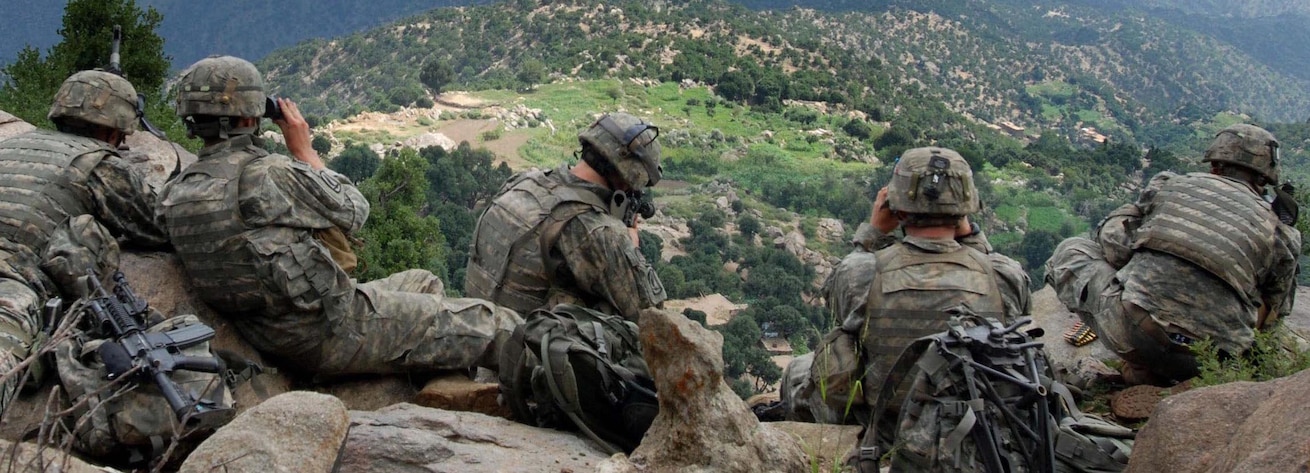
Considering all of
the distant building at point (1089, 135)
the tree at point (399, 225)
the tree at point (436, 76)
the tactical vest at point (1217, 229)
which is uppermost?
the tactical vest at point (1217, 229)

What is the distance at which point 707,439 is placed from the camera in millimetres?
3578

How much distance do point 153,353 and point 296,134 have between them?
1.61 metres

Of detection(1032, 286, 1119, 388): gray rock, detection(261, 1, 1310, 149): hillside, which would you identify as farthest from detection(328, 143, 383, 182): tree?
detection(1032, 286, 1119, 388): gray rock

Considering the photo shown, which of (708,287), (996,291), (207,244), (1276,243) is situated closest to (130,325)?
(207,244)

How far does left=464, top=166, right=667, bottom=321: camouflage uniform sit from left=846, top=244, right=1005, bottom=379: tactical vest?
A: 113cm

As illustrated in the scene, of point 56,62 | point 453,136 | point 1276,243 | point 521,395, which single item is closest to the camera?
point 521,395

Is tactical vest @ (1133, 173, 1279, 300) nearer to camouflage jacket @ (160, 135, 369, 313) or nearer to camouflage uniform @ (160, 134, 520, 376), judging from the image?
camouflage uniform @ (160, 134, 520, 376)

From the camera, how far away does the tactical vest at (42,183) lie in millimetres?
5043

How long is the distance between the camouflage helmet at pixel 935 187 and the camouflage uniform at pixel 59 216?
3.46m

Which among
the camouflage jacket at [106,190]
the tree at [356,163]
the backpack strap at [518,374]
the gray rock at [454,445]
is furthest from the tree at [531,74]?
the gray rock at [454,445]

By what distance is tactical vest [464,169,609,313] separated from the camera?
531cm

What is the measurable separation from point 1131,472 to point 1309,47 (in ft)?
558

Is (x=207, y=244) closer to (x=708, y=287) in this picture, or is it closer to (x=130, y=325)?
(x=130, y=325)

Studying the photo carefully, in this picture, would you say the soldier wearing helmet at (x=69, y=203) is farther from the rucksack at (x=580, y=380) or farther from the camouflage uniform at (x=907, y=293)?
the camouflage uniform at (x=907, y=293)
